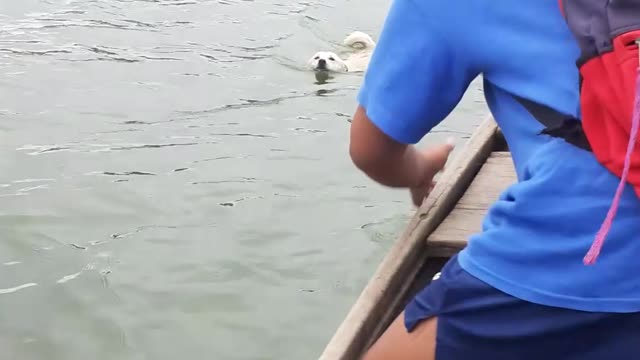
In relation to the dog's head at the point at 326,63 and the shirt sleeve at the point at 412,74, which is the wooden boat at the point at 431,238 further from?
the dog's head at the point at 326,63

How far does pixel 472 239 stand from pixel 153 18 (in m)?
9.01

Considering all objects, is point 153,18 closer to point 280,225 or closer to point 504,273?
point 280,225

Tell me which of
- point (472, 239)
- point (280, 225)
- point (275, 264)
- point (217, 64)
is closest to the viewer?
point (472, 239)

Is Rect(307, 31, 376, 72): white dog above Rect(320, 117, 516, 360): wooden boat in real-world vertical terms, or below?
below

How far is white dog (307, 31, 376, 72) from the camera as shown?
8719 mm

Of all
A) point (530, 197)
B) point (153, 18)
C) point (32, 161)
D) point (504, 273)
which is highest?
point (530, 197)

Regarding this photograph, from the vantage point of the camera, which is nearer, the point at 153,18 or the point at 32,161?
the point at 32,161

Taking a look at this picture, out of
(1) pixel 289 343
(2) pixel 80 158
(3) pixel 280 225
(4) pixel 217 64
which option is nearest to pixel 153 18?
(4) pixel 217 64

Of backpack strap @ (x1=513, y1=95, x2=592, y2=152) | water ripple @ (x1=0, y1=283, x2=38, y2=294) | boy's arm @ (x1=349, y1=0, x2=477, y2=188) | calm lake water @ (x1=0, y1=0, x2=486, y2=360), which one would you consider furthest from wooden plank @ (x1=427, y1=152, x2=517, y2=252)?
water ripple @ (x1=0, y1=283, x2=38, y2=294)

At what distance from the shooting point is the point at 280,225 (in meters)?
5.37

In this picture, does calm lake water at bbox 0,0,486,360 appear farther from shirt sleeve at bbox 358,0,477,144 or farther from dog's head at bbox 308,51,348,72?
shirt sleeve at bbox 358,0,477,144

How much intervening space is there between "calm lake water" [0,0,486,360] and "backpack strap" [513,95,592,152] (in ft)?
9.91

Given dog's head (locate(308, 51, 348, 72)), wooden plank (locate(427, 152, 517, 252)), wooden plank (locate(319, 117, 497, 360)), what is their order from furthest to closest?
dog's head (locate(308, 51, 348, 72)) < wooden plank (locate(427, 152, 517, 252)) < wooden plank (locate(319, 117, 497, 360))

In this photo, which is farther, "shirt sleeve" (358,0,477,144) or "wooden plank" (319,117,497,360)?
"wooden plank" (319,117,497,360)
